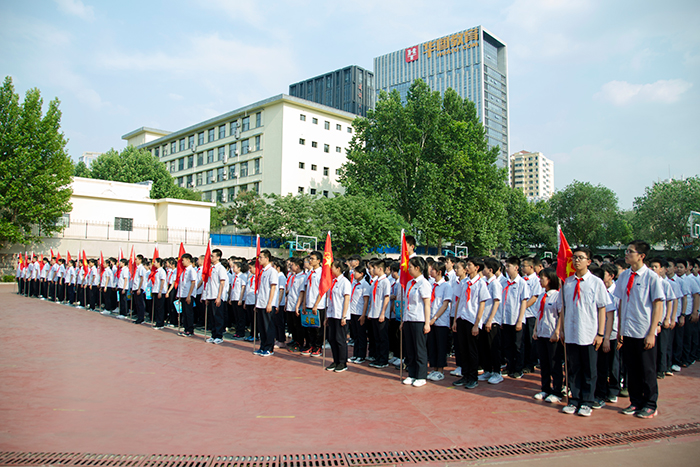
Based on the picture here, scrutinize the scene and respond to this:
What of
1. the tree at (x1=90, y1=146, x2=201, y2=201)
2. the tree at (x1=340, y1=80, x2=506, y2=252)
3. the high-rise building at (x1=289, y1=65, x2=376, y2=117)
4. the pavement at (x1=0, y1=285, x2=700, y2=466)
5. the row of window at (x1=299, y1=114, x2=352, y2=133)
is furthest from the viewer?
the high-rise building at (x1=289, y1=65, x2=376, y2=117)

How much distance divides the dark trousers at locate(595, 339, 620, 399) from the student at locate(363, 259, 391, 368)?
3.36 m

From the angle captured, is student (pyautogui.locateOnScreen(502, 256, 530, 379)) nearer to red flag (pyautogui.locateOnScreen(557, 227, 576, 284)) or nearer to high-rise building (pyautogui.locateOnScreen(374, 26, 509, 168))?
red flag (pyautogui.locateOnScreen(557, 227, 576, 284))

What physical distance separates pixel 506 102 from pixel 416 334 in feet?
390

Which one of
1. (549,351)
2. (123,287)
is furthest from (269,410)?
(123,287)

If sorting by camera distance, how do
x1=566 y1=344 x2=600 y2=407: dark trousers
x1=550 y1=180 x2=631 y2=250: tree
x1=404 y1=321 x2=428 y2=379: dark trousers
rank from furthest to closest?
1. x1=550 y1=180 x2=631 y2=250: tree
2. x1=404 y1=321 x2=428 y2=379: dark trousers
3. x1=566 y1=344 x2=600 y2=407: dark trousers

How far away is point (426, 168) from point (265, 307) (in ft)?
90.4

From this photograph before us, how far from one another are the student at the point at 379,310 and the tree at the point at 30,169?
26026mm

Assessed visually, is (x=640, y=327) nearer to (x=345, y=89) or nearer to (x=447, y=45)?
(x=345, y=89)

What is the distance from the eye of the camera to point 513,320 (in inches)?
290

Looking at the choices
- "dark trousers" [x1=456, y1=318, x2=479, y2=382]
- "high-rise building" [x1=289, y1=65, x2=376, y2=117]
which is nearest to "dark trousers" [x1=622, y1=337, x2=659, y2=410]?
"dark trousers" [x1=456, y1=318, x2=479, y2=382]

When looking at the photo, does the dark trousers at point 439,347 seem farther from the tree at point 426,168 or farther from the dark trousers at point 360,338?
the tree at point 426,168

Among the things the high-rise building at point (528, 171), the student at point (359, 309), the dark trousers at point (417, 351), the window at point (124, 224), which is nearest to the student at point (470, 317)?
the dark trousers at point (417, 351)

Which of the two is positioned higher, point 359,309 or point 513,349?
point 359,309

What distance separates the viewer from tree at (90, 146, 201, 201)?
4306 centimetres
